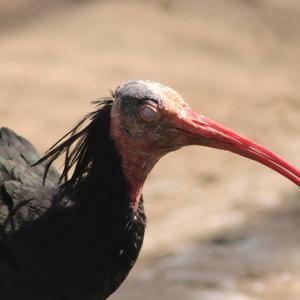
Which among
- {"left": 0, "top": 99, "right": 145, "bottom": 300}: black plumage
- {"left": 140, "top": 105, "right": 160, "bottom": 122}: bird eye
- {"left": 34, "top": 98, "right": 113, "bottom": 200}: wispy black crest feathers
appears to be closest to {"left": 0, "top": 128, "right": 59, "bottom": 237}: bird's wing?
{"left": 0, "top": 99, "right": 145, "bottom": 300}: black plumage

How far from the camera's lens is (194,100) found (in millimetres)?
8961

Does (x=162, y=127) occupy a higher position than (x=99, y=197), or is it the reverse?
(x=162, y=127)

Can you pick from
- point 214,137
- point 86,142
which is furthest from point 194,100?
point 214,137

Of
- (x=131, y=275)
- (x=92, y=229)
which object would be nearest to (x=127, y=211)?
(x=92, y=229)

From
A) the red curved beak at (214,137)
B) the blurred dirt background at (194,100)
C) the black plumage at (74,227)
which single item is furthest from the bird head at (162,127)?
the blurred dirt background at (194,100)

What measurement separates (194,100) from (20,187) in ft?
14.6

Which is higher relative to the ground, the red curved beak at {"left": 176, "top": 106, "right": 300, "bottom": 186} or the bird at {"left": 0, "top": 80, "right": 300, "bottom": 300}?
the red curved beak at {"left": 176, "top": 106, "right": 300, "bottom": 186}

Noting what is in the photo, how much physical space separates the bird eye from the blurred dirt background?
2107 mm

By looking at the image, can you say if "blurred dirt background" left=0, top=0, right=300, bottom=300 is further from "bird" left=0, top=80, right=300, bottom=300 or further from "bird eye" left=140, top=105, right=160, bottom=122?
"bird eye" left=140, top=105, right=160, bottom=122

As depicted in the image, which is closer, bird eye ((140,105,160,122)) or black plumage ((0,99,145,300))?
bird eye ((140,105,160,122))

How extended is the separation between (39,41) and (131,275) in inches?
155

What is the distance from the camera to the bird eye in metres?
4.30

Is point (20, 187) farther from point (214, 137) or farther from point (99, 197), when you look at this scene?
point (214, 137)

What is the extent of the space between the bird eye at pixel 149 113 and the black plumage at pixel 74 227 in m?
0.21
